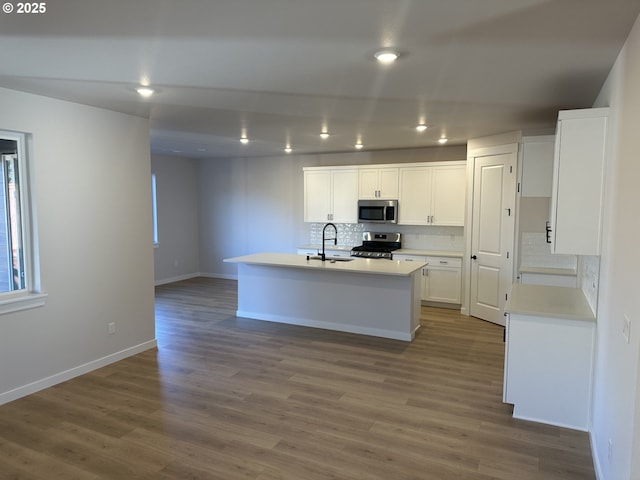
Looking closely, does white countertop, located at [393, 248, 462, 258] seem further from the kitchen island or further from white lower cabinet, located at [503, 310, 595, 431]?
white lower cabinet, located at [503, 310, 595, 431]

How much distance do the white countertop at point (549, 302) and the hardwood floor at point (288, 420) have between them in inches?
33.5

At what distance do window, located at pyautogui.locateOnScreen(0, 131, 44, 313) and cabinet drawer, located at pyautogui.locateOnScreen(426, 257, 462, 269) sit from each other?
16.8ft

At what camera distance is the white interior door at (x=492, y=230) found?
5.46 metres

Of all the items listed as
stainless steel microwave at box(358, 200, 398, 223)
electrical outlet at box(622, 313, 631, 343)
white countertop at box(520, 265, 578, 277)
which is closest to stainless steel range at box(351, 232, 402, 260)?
stainless steel microwave at box(358, 200, 398, 223)

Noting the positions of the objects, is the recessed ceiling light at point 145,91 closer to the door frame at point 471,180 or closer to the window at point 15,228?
the window at point 15,228

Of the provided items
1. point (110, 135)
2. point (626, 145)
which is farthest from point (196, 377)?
point (626, 145)

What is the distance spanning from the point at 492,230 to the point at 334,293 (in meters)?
2.29

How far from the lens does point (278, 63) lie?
2.76 m

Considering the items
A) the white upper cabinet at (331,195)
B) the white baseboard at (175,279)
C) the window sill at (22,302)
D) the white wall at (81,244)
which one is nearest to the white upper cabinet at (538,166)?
the white upper cabinet at (331,195)

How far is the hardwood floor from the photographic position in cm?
265

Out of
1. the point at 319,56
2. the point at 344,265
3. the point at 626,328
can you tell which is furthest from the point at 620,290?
the point at 344,265

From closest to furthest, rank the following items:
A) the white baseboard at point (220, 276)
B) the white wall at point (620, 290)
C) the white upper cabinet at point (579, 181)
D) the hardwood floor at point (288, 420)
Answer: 1. the white wall at point (620, 290)
2. the hardwood floor at point (288, 420)
3. the white upper cabinet at point (579, 181)
4. the white baseboard at point (220, 276)

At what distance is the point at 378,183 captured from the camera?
7.15 meters

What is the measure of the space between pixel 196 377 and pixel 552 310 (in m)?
3.09
